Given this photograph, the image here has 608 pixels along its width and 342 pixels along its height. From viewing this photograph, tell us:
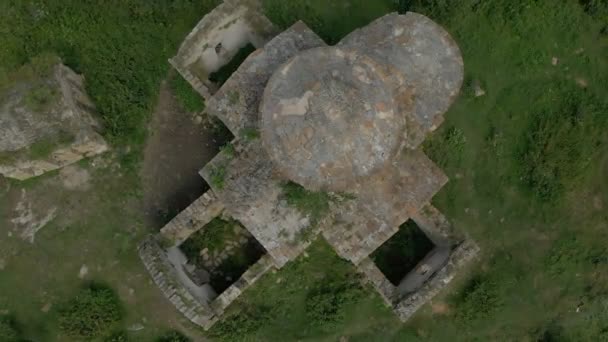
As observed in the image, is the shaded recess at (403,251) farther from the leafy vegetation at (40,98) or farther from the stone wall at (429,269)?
the leafy vegetation at (40,98)

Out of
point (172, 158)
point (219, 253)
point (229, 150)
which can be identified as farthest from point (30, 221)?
point (229, 150)

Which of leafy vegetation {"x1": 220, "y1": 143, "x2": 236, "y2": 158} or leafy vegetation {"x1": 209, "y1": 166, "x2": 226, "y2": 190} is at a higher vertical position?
leafy vegetation {"x1": 220, "y1": 143, "x2": 236, "y2": 158}

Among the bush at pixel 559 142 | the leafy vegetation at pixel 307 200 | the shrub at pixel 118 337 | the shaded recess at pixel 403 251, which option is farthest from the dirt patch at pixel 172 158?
the bush at pixel 559 142

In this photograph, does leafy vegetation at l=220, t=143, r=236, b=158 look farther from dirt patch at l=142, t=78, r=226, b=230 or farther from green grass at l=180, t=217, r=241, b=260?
green grass at l=180, t=217, r=241, b=260

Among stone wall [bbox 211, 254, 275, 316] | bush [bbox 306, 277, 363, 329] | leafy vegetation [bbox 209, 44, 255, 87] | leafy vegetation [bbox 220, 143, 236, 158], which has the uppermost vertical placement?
leafy vegetation [bbox 209, 44, 255, 87]

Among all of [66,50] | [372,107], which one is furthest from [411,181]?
[66,50]

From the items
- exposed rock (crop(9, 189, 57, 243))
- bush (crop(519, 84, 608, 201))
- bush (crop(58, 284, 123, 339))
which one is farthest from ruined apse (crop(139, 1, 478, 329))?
bush (crop(519, 84, 608, 201))

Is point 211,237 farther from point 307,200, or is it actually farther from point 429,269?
point 429,269
